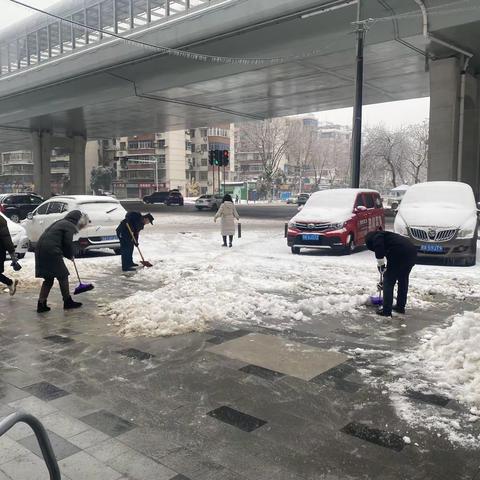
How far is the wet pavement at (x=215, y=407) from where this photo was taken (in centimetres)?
314

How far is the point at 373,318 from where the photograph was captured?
6.76 metres

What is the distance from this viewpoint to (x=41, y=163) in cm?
4178

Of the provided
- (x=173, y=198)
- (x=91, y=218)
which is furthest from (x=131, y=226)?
(x=173, y=198)

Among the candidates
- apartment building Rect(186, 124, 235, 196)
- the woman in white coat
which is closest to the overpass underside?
the woman in white coat

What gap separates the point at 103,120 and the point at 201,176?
2206 inches

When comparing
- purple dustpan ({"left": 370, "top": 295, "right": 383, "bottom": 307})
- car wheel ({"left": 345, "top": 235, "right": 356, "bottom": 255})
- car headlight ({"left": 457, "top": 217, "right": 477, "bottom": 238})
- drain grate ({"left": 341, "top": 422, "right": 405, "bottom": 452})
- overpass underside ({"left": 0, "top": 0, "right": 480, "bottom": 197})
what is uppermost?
overpass underside ({"left": 0, "top": 0, "right": 480, "bottom": 197})

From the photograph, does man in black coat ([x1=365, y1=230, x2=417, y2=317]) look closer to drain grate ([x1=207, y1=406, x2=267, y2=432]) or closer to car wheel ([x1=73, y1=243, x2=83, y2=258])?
drain grate ([x1=207, y1=406, x2=267, y2=432])

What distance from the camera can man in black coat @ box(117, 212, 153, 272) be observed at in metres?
10.8

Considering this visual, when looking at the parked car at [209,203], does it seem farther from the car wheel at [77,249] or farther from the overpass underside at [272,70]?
the car wheel at [77,249]

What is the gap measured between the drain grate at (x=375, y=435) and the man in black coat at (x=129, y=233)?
7.75 meters

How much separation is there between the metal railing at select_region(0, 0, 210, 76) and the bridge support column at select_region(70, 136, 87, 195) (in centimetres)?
1199

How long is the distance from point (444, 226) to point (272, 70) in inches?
542

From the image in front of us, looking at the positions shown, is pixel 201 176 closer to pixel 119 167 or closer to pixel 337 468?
pixel 119 167

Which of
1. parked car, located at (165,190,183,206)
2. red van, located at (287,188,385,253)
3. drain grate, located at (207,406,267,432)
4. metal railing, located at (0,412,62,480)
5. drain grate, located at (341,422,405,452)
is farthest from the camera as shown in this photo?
parked car, located at (165,190,183,206)
